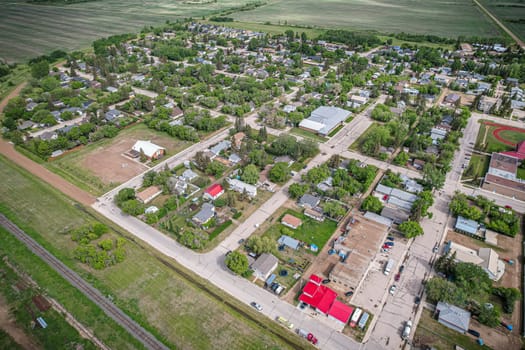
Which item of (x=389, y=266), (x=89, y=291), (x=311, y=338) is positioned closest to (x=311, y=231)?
(x=389, y=266)

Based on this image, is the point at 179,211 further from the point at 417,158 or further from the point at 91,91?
the point at 91,91

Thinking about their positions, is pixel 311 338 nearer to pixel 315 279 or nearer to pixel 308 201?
pixel 315 279

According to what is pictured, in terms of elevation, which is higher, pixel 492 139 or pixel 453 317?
pixel 492 139

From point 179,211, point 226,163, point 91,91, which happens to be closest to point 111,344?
point 179,211

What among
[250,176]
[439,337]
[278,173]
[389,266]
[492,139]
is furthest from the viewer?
[492,139]

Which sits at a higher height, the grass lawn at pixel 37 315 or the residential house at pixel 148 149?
the residential house at pixel 148 149

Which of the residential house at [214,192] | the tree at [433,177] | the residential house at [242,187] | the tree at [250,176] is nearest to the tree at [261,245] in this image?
the residential house at [242,187]

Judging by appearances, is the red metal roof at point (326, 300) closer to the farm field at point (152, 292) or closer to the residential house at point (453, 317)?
the farm field at point (152, 292)
